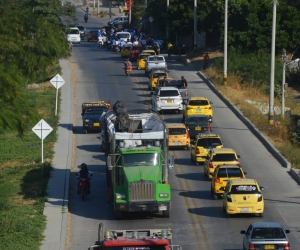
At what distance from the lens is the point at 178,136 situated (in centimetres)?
4578

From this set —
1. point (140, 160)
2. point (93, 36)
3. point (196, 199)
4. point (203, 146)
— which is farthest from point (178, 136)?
point (93, 36)

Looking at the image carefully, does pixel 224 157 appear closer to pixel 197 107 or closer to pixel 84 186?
pixel 84 186

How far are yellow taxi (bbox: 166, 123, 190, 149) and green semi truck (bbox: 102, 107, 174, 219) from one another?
11.9 metres

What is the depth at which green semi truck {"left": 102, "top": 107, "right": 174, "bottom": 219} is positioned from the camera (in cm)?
2992

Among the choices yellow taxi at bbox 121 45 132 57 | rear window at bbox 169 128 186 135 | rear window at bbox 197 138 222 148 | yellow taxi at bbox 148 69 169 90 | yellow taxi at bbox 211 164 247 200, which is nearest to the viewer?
yellow taxi at bbox 211 164 247 200

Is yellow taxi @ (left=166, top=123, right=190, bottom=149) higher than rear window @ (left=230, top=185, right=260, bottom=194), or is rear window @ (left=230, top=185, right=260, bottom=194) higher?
rear window @ (left=230, top=185, right=260, bottom=194)

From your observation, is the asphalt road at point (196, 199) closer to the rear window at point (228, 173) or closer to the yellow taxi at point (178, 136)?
the yellow taxi at point (178, 136)

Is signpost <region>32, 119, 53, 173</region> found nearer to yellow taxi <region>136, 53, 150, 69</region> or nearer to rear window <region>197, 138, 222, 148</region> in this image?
rear window <region>197, 138, 222, 148</region>

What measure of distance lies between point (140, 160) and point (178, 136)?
49.3 feet

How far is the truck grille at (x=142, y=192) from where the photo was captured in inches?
1177

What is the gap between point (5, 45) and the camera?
60.4 metres

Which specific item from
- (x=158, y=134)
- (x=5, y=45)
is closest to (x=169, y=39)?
(x=5, y=45)

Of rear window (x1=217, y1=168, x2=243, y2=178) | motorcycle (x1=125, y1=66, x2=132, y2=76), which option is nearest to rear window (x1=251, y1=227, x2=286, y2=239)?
rear window (x1=217, y1=168, x2=243, y2=178)

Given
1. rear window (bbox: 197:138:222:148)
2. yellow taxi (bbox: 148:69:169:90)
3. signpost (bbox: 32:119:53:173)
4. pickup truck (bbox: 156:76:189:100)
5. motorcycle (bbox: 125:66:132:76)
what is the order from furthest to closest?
motorcycle (bbox: 125:66:132:76) → yellow taxi (bbox: 148:69:169:90) → pickup truck (bbox: 156:76:189:100) → rear window (bbox: 197:138:222:148) → signpost (bbox: 32:119:53:173)
